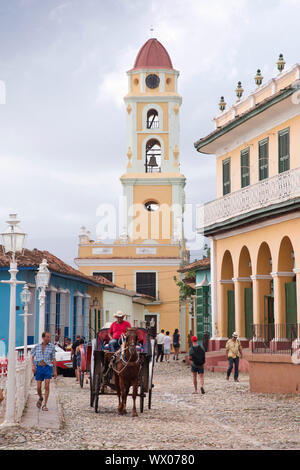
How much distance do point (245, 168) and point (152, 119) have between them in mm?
33611

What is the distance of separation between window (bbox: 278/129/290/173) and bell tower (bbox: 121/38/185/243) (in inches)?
1345

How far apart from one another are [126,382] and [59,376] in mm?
14260

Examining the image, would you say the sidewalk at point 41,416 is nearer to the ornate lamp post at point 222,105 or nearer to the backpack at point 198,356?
the backpack at point 198,356

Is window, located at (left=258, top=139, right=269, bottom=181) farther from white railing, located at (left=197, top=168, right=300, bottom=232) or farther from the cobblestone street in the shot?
the cobblestone street

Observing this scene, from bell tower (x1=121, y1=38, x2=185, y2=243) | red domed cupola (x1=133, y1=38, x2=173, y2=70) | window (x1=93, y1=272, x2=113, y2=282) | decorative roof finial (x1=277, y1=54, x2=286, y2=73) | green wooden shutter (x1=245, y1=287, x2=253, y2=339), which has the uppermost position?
red domed cupola (x1=133, y1=38, x2=173, y2=70)

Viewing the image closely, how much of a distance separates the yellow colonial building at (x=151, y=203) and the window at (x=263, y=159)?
1279 inches

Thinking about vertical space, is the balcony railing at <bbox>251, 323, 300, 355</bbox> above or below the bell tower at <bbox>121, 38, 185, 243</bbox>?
below

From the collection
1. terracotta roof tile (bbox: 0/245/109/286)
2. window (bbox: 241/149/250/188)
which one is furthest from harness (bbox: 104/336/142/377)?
terracotta roof tile (bbox: 0/245/109/286)

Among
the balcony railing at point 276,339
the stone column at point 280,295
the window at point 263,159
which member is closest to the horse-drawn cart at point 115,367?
the balcony railing at point 276,339

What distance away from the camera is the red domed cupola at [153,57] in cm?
6184

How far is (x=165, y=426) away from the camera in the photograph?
14.8m

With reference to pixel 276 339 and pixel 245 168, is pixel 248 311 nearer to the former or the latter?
pixel 245 168

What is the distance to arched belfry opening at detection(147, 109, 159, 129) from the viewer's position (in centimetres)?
6266
